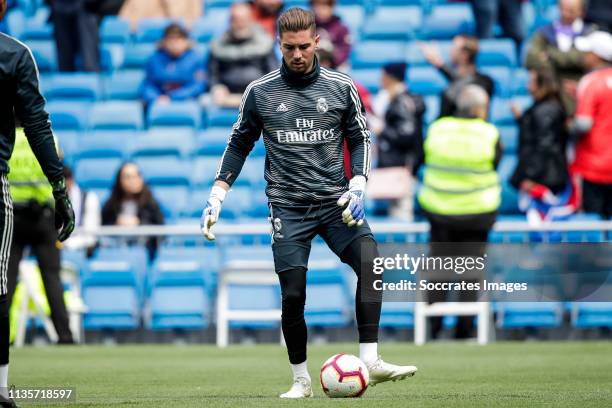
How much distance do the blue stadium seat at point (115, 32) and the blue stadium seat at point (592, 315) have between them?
8.55 m

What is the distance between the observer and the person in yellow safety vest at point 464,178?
1271cm

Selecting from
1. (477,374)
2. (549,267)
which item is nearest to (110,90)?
(549,267)

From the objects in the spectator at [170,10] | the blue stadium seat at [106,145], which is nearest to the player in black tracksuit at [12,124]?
the blue stadium seat at [106,145]

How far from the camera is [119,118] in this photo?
1673 centimetres

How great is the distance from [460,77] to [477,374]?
6002 millimetres

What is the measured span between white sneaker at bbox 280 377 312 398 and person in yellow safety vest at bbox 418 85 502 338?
5.38 m

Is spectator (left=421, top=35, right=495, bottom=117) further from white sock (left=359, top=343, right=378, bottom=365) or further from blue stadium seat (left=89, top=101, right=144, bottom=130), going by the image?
Answer: white sock (left=359, top=343, right=378, bottom=365)

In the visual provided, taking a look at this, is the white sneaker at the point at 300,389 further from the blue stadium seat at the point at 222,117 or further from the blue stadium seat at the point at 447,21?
the blue stadium seat at the point at 447,21

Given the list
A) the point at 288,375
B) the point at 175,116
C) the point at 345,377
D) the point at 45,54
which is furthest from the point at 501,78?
the point at 345,377

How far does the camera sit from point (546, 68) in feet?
47.4

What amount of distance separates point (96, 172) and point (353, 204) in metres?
9.02

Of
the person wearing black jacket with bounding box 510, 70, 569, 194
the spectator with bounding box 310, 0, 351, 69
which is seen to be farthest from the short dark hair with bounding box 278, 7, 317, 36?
the spectator with bounding box 310, 0, 351, 69

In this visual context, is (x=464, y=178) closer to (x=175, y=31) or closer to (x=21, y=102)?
(x=175, y=31)

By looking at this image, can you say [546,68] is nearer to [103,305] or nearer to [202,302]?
[202,302]
